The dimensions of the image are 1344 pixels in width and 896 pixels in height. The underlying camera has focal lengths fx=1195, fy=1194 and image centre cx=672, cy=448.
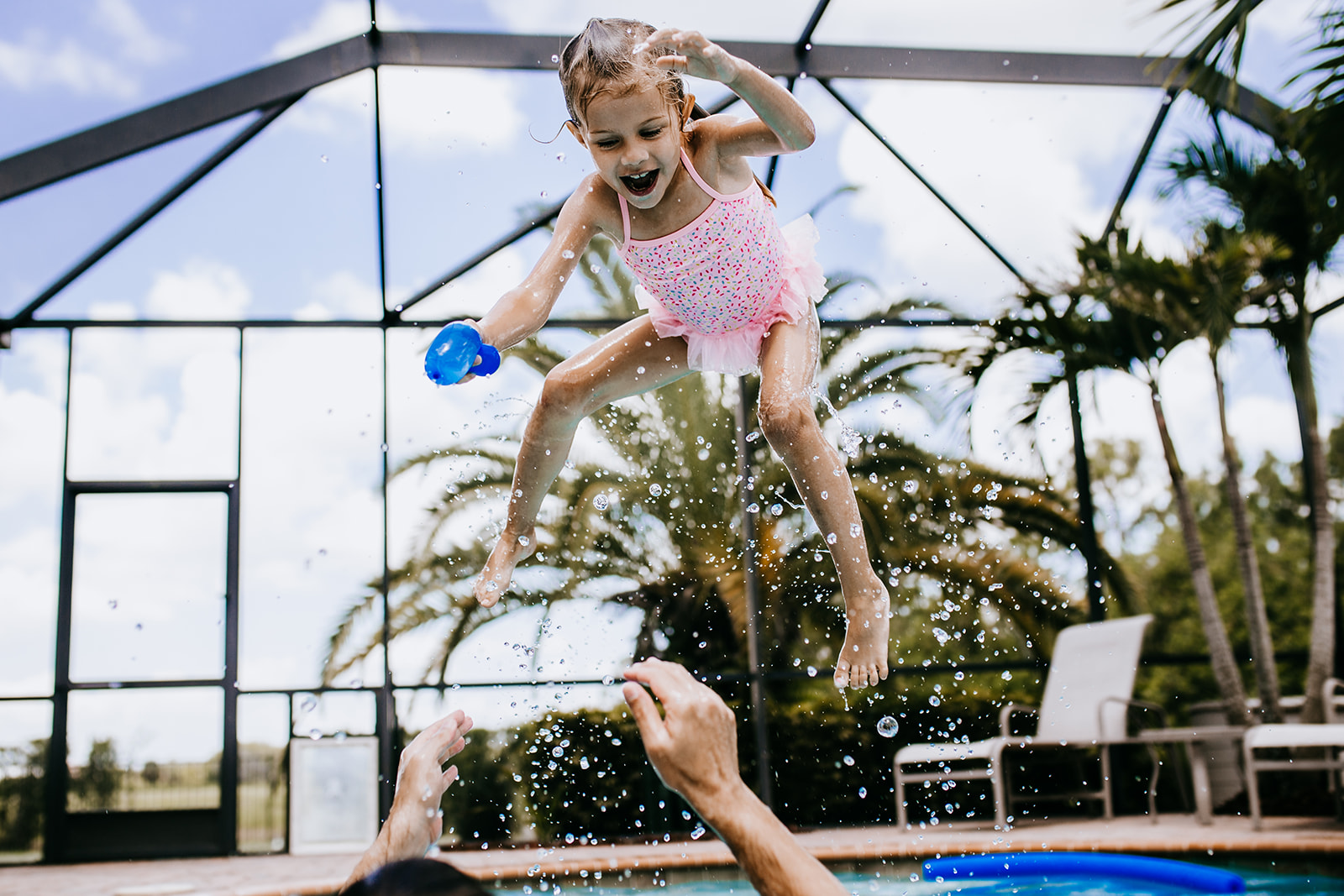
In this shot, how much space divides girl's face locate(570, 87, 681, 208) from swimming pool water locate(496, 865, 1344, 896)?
2.26m

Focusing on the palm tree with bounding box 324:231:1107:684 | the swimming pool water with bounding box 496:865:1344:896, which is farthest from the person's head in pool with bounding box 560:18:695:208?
the palm tree with bounding box 324:231:1107:684

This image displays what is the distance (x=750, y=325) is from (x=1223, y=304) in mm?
4098

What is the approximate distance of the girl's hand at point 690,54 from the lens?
6.97 feet

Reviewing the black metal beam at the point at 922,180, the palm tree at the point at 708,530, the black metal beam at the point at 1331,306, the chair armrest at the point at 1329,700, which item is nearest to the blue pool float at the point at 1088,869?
the chair armrest at the point at 1329,700

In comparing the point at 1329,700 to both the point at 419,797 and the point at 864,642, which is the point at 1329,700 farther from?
the point at 419,797

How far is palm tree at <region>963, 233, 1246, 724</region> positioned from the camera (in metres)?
6.25

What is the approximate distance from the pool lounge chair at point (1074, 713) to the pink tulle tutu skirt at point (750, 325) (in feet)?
11.0

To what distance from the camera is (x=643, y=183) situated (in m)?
2.51

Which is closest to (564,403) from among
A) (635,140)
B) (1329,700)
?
(635,140)

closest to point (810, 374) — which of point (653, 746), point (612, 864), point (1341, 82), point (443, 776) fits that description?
point (443, 776)

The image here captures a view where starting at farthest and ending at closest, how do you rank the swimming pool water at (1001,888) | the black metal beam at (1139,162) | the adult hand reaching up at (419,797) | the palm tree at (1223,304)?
the black metal beam at (1139,162) → the palm tree at (1223,304) → the swimming pool water at (1001,888) → the adult hand reaching up at (419,797)

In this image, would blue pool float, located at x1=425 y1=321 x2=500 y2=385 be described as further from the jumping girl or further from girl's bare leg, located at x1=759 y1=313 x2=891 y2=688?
girl's bare leg, located at x1=759 y1=313 x2=891 y2=688

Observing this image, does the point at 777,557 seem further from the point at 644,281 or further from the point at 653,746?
the point at 653,746

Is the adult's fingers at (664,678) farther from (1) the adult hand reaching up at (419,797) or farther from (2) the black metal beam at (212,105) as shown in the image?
(2) the black metal beam at (212,105)
